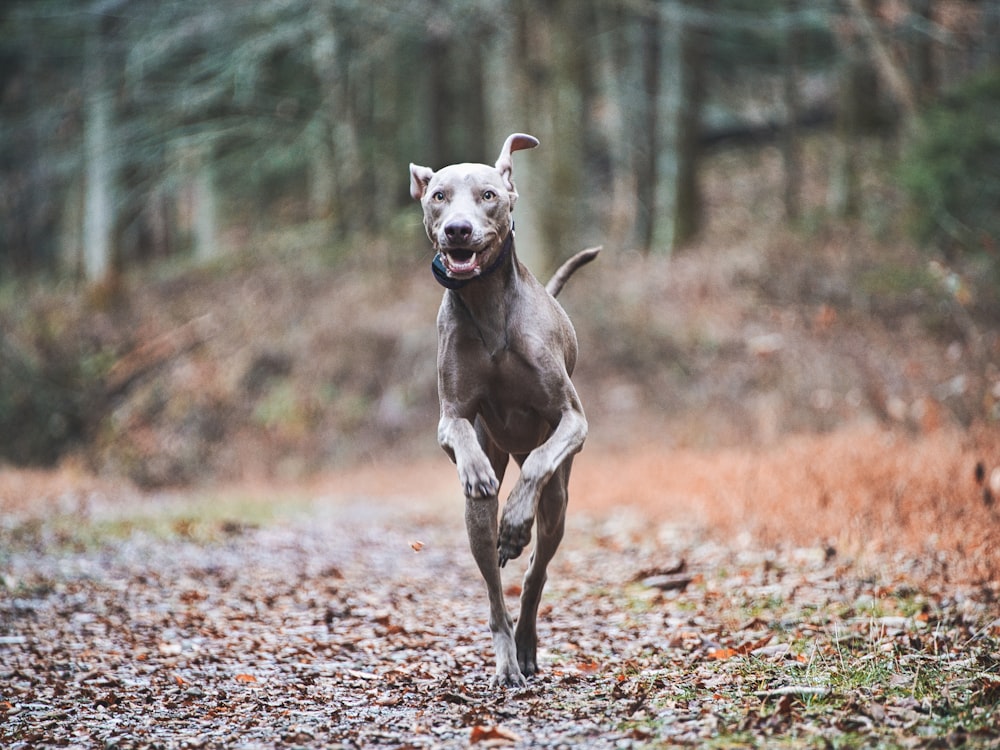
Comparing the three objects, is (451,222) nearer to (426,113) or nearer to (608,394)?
(608,394)

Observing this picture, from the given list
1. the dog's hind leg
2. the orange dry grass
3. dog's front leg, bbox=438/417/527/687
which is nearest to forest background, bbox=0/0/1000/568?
the orange dry grass

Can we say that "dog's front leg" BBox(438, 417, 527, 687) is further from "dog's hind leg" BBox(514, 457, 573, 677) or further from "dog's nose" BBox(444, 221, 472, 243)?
"dog's nose" BBox(444, 221, 472, 243)

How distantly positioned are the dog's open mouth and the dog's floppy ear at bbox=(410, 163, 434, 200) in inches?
20.5

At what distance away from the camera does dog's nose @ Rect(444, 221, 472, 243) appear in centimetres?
429

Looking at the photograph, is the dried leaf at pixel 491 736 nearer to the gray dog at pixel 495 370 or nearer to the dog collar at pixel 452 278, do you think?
the gray dog at pixel 495 370

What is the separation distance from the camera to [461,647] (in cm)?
562


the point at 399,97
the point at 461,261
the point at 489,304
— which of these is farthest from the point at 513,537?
the point at 399,97

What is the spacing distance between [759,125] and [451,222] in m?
26.7

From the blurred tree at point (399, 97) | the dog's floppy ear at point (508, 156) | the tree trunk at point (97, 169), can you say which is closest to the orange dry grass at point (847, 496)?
Answer: the dog's floppy ear at point (508, 156)

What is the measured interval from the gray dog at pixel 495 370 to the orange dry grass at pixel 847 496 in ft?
9.87

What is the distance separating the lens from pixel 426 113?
22516 millimetres

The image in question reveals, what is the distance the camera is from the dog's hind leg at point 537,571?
4.87 metres

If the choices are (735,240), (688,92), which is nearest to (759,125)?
(688,92)

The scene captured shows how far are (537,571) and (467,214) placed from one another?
5.53 ft
